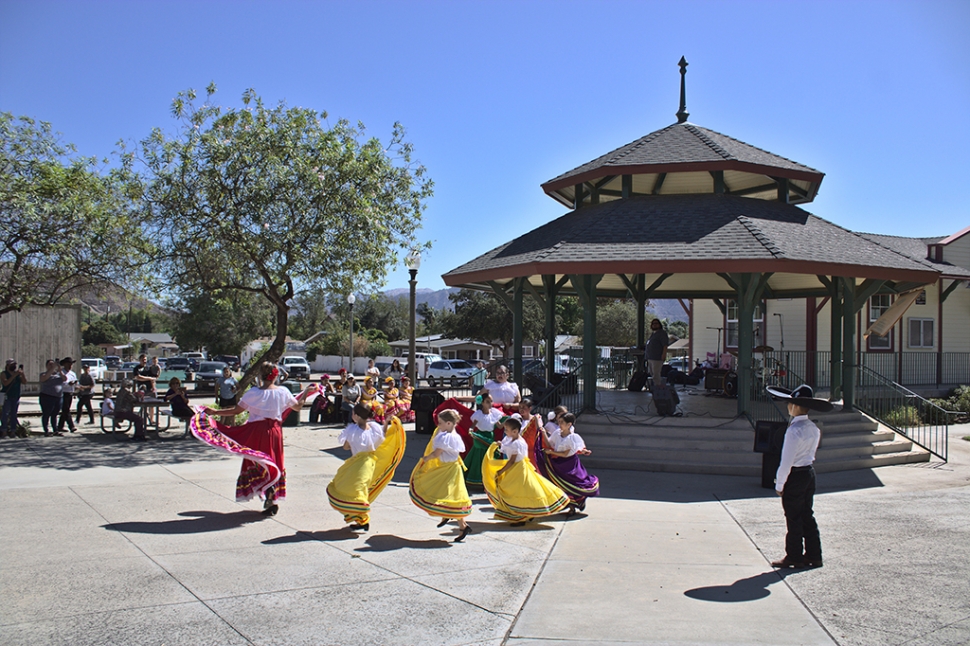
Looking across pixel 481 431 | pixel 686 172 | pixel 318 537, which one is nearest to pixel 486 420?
pixel 481 431

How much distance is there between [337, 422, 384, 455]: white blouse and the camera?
7.56 meters

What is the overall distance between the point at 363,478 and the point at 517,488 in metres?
1.68

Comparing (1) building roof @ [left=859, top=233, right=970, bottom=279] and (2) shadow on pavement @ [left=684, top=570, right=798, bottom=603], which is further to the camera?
(1) building roof @ [left=859, top=233, right=970, bottom=279]

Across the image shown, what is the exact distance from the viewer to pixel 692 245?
1263 centimetres

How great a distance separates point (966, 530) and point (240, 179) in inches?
516

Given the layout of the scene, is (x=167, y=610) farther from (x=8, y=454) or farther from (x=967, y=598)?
(x=8, y=454)

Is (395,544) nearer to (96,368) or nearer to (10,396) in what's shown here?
(10,396)

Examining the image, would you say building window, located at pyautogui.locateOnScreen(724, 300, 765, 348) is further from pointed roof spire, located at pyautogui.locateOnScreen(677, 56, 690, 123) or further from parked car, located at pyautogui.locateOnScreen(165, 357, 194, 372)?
parked car, located at pyautogui.locateOnScreen(165, 357, 194, 372)

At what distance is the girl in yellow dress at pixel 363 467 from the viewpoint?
24.3 feet

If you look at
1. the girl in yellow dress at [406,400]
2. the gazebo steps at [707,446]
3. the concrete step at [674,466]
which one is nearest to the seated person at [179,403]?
the girl in yellow dress at [406,400]

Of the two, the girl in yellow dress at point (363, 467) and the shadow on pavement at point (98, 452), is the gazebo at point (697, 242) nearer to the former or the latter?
the girl in yellow dress at point (363, 467)

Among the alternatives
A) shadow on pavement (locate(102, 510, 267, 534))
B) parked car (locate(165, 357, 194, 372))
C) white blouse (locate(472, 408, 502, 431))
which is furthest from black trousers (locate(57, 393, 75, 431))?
parked car (locate(165, 357, 194, 372))

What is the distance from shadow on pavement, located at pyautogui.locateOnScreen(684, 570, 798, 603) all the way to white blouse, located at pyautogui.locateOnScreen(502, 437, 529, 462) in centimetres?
261

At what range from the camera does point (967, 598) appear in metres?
5.76
